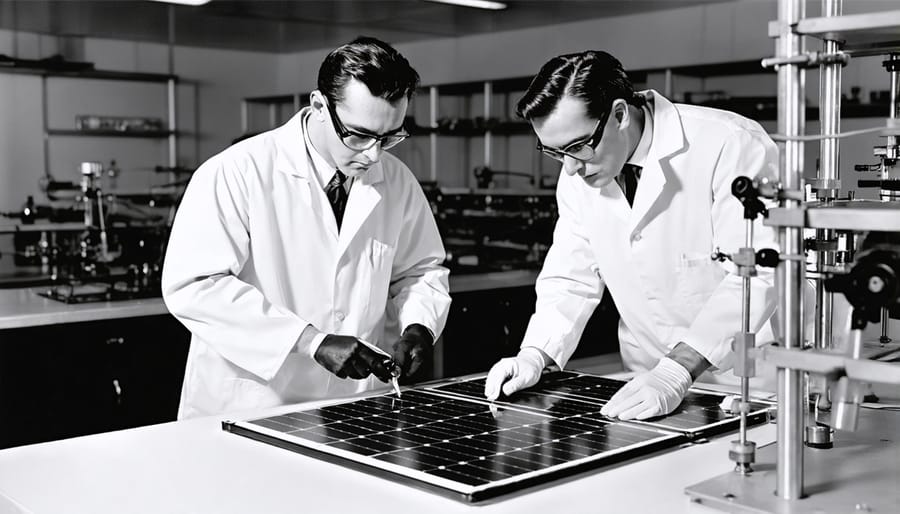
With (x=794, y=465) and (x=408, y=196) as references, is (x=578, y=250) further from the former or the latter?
(x=794, y=465)

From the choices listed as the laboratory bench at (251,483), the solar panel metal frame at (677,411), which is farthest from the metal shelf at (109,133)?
the laboratory bench at (251,483)

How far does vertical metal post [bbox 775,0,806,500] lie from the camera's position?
1.32 metres

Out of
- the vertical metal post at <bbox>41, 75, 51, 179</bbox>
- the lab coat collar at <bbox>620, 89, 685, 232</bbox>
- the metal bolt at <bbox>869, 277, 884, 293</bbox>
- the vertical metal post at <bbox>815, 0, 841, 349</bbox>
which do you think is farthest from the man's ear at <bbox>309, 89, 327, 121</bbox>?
the vertical metal post at <bbox>41, 75, 51, 179</bbox>

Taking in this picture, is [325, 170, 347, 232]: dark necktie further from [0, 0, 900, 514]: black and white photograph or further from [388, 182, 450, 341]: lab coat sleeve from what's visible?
[388, 182, 450, 341]: lab coat sleeve

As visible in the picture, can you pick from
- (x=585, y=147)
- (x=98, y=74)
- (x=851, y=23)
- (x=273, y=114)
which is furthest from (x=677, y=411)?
(x=273, y=114)

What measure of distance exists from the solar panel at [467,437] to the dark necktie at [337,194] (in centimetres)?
59

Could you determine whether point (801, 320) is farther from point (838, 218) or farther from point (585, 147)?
point (585, 147)

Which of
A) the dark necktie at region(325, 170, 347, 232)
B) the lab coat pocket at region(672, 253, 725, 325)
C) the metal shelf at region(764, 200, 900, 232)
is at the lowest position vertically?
the lab coat pocket at region(672, 253, 725, 325)

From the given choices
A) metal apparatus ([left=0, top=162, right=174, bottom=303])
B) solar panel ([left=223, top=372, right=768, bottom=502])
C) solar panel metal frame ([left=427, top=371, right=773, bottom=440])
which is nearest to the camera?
solar panel ([left=223, top=372, right=768, bottom=502])

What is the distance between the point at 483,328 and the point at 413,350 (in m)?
2.55

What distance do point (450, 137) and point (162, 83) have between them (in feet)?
10.2

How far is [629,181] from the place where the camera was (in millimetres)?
2520

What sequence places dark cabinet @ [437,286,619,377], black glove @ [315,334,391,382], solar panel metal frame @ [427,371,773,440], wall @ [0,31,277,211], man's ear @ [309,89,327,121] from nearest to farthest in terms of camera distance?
solar panel metal frame @ [427,371,773,440], black glove @ [315,334,391,382], man's ear @ [309,89,327,121], dark cabinet @ [437,286,619,377], wall @ [0,31,277,211]

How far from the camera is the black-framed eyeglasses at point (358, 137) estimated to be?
7.61 ft
